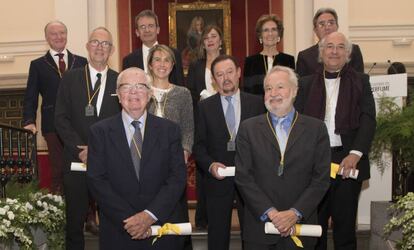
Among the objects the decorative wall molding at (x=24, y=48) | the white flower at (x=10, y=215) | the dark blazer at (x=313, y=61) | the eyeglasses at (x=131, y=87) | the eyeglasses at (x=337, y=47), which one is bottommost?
the white flower at (x=10, y=215)

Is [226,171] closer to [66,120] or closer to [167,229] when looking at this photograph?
[167,229]

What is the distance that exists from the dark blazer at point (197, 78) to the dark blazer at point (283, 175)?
1.77m

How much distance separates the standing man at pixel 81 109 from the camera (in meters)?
4.60

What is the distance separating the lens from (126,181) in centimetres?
359

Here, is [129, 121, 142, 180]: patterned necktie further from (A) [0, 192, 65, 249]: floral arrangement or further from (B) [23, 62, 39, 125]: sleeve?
(B) [23, 62, 39, 125]: sleeve

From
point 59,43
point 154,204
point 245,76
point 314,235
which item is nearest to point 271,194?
point 314,235

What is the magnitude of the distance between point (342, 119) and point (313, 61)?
2.54 ft

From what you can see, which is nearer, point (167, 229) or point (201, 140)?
point (167, 229)

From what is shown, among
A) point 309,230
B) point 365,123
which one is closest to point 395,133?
point 365,123

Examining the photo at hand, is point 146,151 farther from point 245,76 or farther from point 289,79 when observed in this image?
point 245,76

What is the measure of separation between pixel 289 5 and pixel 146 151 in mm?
6112

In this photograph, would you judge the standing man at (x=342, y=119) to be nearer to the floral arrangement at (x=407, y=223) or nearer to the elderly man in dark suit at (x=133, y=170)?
the floral arrangement at (x=407, y=223)

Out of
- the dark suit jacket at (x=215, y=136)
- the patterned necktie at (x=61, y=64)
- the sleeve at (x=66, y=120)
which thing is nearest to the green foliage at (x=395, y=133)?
the dark suit jacket at (x=215, y=136)

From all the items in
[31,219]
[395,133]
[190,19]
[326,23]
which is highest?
[190,19]
